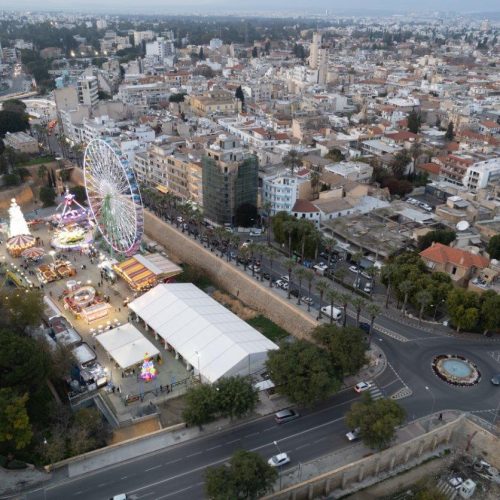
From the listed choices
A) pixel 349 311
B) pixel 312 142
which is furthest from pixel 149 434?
pixel 312 142

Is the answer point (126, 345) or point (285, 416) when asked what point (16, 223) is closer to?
point (126, 345)

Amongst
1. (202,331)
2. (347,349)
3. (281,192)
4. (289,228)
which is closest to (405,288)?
(347,349)

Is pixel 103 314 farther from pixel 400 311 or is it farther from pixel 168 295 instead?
pixel 400 311

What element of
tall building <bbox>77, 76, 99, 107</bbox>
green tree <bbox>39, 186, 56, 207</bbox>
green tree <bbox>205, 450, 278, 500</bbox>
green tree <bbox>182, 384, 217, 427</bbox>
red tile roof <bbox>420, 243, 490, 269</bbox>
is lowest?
green tree <bbox>39, 186, 56, 207</bbox>

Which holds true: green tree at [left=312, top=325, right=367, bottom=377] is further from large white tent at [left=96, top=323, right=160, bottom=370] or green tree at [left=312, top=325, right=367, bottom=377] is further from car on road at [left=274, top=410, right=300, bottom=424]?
large white tent at [left=96, top=323, right=160, bottom=370]

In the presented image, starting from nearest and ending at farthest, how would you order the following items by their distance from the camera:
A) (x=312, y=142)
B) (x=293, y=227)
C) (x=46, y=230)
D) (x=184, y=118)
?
1. (x=293, y=227)
2. (x=46, y=230)
3. (x=312, y=142)
4. (x=184, y=118)

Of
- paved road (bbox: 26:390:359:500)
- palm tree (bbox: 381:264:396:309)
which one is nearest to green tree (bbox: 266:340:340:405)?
paved road (bbox: 26:390:359:500)
